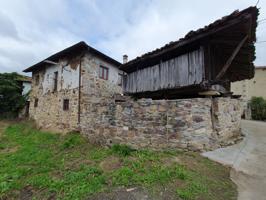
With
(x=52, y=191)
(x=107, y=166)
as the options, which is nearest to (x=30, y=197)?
(x=52, y=191)

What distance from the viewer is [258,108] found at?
1711 centimetres

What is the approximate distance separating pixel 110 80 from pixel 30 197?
9.60 meters

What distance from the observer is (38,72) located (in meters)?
15.3

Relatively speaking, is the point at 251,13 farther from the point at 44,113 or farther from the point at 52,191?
the point at 44,113

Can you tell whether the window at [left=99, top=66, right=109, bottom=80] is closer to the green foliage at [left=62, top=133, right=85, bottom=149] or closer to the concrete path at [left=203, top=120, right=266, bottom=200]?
the green foliage at [left=62, top=133, right=85, bottom=149]

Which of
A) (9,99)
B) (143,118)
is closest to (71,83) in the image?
(143,118)

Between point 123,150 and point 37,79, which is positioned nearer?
point 123,150

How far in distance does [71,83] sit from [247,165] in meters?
10.2

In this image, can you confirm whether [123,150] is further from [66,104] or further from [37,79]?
[37,79]

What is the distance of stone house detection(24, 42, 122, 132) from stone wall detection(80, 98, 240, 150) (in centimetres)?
331

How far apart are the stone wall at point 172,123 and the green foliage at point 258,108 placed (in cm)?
1103

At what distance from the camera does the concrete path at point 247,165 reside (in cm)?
371

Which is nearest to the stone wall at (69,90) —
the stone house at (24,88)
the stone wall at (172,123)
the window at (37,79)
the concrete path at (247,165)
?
the window at (37,79)

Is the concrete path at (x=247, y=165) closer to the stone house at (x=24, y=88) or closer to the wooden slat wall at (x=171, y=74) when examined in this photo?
the wooden slat wall at (x=171, y=74)
